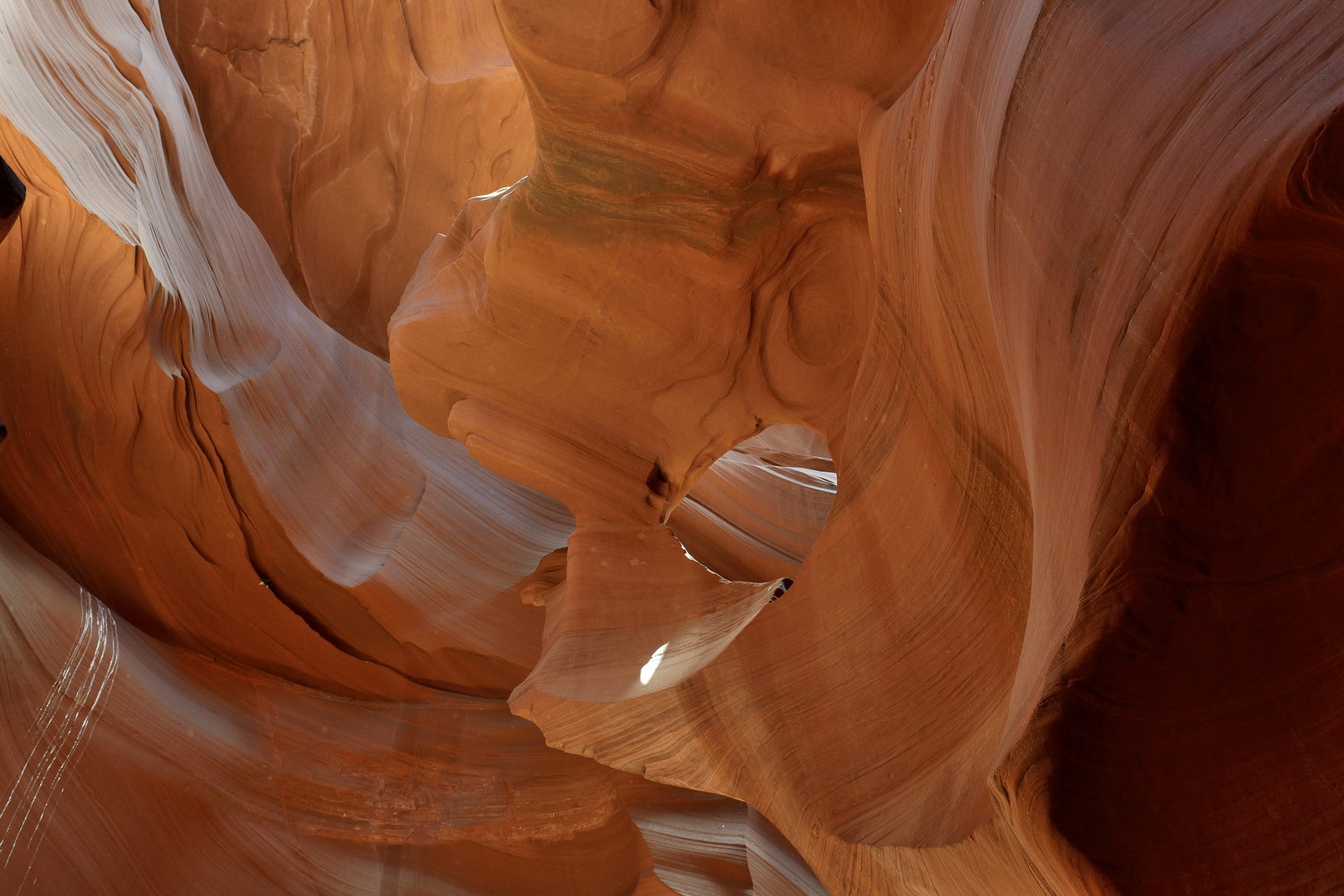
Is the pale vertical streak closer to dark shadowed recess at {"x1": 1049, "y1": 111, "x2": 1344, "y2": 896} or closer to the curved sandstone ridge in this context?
A: the curved sandstone ridge

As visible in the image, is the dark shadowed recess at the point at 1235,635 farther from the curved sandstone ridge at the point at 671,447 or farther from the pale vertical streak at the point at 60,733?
the pale vertical streak at the point at 60,733

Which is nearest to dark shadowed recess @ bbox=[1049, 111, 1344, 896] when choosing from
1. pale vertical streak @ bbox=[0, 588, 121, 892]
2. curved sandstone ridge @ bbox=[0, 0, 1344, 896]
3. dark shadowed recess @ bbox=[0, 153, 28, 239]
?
curved sandstone ridge @ bbox=[0, 0, 1344, 896]

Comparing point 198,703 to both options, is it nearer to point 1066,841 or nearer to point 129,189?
point 129,189

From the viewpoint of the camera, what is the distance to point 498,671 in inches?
143

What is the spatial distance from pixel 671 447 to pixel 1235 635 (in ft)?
6.48

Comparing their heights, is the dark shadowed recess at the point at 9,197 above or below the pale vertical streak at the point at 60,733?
above

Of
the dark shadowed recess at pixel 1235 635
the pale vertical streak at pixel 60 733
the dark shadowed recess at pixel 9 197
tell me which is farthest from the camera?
the dark shadowed recess at pixel 9 197

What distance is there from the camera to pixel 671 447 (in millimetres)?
2889

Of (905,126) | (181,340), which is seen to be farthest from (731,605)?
(181,340)

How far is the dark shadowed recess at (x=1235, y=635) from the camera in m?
0.95

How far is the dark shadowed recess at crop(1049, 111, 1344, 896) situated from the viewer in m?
0.95

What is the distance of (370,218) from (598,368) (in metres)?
2.15

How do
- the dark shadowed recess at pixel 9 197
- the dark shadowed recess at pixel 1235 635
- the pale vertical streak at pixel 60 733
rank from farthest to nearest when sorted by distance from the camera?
the dark shadowed recess at pixel 9 197 < the pale vertical streak at pixel 60 733 < the dark shadowed recess at pixel 1235 635

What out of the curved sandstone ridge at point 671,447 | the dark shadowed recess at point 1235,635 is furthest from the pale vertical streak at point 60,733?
the dark shadowed recess at point 1235,635
